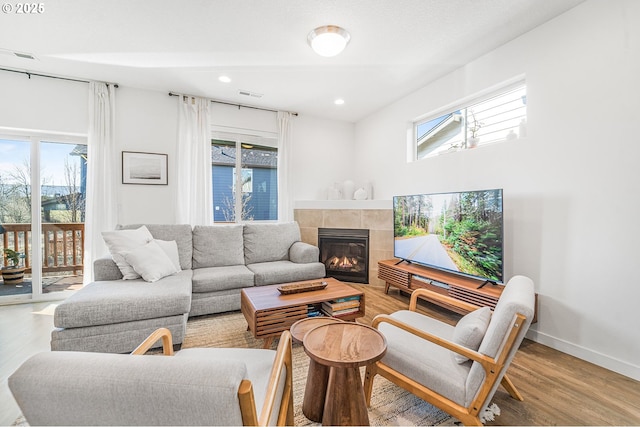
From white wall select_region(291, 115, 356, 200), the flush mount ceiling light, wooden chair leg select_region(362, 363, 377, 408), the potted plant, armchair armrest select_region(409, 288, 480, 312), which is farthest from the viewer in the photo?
white wall select_region(291, 115, 356, 200)

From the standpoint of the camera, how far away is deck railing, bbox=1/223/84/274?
332cm

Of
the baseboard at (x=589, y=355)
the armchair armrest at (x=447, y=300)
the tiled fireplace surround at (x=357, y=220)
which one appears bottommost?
the baseboard at (x=589, y=355)

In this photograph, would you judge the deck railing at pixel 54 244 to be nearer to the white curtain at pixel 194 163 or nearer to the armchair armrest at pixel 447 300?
the white curtain at pixel 194 163

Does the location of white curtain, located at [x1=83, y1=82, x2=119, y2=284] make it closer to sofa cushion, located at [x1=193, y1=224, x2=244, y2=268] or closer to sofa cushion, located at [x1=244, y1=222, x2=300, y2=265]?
sofa cushion, located at [x1=193, y1=224, x2=244, y2=268]

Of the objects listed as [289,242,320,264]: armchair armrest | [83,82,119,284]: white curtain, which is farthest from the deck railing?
[289,242,320,264]: armchair armrest

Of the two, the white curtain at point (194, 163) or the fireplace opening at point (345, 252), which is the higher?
the white curtain at point (194, 163)

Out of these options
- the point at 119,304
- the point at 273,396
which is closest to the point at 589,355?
the point at 273,396

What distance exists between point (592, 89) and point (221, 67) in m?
3.40

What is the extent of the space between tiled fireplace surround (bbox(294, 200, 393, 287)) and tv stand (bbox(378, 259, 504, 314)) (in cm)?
31

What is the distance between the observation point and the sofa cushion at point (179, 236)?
3.13 metres

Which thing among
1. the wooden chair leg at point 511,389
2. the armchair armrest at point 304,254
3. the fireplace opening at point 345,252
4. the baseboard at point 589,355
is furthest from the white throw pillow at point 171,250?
the baseboard at point 589,355

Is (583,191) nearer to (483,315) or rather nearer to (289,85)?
(483,315)

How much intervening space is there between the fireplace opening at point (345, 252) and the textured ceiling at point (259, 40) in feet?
6.68
